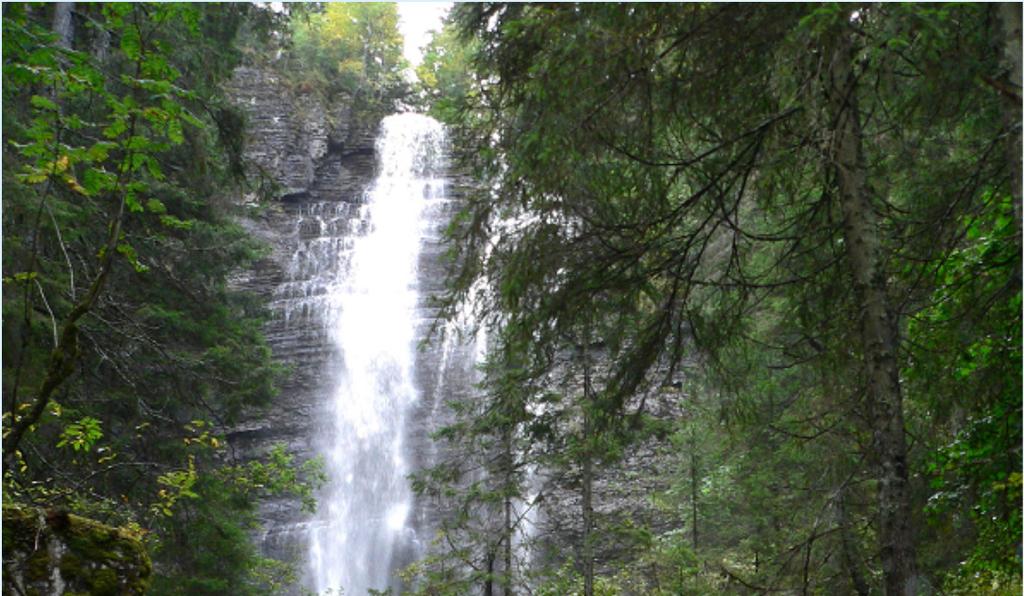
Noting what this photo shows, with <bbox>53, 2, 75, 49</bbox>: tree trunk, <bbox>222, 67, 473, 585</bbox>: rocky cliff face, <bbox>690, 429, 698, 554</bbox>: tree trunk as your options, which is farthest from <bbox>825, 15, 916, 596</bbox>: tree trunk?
<bbox>222, 67, 473, 585</bbox>: rocky cliff face

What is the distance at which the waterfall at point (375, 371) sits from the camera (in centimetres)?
2077

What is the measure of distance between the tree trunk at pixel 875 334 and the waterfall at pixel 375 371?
1471 centimetres

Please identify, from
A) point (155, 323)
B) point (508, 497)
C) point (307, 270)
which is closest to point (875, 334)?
point (508, 497)

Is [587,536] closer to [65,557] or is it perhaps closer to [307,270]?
[65,557]

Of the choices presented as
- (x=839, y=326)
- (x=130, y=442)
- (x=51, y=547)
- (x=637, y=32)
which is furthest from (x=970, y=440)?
(x=130, y=442)

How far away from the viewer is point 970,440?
5152mm

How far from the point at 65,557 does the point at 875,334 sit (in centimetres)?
384

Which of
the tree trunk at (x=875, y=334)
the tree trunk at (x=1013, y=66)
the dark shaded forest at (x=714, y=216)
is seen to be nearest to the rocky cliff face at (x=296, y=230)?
the dark shaded forest at (x=714, y=216)

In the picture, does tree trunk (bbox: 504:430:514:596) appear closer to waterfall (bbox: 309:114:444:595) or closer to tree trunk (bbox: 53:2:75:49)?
waterfall (bbox: 309:114:444:595)

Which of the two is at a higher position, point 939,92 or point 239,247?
point 239,247

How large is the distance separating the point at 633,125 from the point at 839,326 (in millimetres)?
1568

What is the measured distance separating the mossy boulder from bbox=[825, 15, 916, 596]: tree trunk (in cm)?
347

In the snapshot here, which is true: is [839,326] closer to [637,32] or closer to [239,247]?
[637,32]

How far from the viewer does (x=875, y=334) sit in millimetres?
4688
